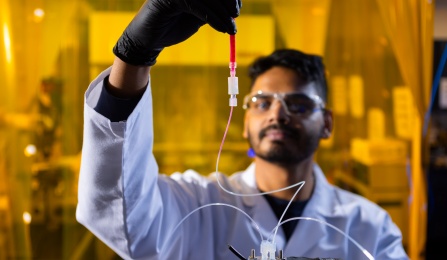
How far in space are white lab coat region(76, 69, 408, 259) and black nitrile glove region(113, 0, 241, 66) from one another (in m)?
0.10

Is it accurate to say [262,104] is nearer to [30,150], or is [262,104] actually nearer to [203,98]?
[203,98]

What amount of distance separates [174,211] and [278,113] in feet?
1.26

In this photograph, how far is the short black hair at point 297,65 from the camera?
1.45 metres

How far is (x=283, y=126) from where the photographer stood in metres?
1.34

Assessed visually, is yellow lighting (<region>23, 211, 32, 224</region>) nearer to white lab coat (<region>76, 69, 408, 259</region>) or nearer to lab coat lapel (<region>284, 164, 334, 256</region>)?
white lab coat (<region>76, 69, 408, 259</region>)

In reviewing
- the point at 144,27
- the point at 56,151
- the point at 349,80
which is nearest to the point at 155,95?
the point at 56,151

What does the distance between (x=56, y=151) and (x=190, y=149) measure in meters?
0.76

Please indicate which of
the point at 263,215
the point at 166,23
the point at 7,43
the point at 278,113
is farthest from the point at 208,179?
the point at 7,43

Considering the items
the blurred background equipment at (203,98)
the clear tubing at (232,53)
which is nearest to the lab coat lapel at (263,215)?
the clear tubing at (232,53)

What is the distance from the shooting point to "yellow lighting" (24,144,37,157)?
2.69 m

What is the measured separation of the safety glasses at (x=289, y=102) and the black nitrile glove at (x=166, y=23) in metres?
0.47

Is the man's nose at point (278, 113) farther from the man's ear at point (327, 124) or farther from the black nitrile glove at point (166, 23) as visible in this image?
the black nitrile glove at point (166, 23)

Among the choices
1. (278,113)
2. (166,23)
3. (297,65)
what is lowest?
(278,113)

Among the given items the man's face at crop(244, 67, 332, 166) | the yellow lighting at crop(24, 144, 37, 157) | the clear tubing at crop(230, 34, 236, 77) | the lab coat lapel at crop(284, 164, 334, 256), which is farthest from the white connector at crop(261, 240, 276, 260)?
the yellow lighting at crop(24, 144, 37, 157)
